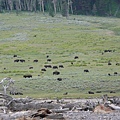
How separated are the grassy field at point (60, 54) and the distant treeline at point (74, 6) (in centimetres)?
1876

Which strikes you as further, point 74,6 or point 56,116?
point 74,6

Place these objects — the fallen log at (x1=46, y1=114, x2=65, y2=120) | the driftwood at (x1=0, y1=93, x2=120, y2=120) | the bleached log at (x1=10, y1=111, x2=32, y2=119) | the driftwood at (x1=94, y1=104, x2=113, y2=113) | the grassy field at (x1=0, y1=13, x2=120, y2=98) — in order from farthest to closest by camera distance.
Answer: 1. the grassy field at (x1=0, y1=13, x2=120, y2=98)
2. the driftwood at (x1=94, y1=104, x2=113, y2=113)
3. the driftwood at (x1=0, y1=93, x2=120, y2=120)
4. the bleached log at (x1=10, y1=111, x2=32, y2=119)
5. the fallen log at (x1=46, y1=114, x2=65, y2=120)

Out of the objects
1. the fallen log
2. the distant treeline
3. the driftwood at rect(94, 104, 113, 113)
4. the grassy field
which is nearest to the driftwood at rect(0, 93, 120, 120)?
the driftwood at rect(94, 104, 113, 113)

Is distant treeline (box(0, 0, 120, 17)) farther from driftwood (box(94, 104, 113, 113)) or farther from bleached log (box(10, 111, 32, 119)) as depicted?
bleached log (box(10, 111, 32, 119))

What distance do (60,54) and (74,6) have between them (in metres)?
83.3

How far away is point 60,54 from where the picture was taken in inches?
2677

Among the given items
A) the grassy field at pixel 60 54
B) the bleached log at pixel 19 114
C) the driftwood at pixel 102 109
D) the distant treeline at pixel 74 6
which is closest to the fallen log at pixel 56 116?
the bleached log at pixel 19 114

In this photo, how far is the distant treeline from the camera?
474ft

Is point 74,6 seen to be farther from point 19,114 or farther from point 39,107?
point 19,114

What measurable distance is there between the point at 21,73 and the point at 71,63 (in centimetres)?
912

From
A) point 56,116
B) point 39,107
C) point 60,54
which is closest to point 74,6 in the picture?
point 60,54

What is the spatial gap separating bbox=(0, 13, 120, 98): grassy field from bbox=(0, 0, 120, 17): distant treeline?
18.8 m

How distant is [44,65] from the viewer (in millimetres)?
55500

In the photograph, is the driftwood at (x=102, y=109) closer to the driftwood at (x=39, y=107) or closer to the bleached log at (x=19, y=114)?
the driftwood at (x=39, y=107)
